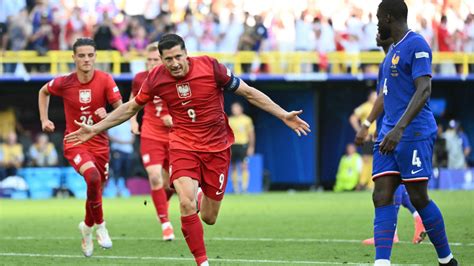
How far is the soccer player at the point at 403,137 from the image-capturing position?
9.11m

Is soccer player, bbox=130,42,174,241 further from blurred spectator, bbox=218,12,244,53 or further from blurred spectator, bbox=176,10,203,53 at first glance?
blurred spectator, bbox=218,12,244,53

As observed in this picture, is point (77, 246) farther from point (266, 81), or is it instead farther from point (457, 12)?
point (457, 12)

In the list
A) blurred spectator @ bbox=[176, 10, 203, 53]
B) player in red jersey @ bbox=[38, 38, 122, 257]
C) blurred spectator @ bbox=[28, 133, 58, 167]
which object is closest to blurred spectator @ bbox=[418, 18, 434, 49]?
blurred spectator @ bbox=[176, 10, 203, 53]

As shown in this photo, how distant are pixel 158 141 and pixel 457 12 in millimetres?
16774

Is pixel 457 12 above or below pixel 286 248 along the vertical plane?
above

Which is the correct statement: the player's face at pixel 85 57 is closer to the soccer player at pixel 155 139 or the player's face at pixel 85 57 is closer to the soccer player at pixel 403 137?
the soccer player at pixel 155 139

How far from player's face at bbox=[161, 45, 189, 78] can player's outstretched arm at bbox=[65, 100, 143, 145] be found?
0.51m

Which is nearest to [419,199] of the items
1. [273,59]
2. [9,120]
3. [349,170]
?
[349,170]

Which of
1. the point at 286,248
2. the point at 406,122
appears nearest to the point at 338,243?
the point at 286,248

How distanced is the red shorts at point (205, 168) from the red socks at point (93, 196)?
7.48 feet

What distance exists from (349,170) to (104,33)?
7.22m

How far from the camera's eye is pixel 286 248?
12.7m

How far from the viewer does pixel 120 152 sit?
27797 millimetres

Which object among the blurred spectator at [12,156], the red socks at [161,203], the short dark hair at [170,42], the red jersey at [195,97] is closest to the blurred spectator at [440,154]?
the blurred spectator at [12,156]
